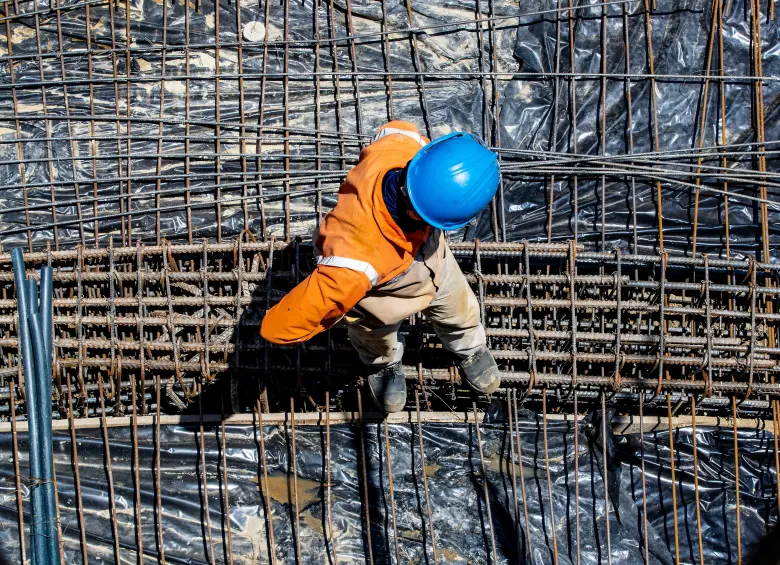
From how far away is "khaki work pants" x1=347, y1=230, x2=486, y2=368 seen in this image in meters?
4.12

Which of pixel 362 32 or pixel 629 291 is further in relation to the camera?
pixel 362 32

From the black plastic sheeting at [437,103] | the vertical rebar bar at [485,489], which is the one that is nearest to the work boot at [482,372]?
the vertical rebar bar at [485,489]

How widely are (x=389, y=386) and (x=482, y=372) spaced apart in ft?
2.01

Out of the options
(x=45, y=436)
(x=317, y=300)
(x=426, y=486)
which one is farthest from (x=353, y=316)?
(x=45, y=436)

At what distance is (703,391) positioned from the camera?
543 cm

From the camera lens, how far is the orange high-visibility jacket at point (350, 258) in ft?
11.8

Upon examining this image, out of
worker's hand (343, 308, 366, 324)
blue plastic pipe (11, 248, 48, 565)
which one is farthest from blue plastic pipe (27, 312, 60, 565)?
worker's hand (343, 308, 366, 324)

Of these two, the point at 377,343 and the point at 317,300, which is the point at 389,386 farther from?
the point at 317,300

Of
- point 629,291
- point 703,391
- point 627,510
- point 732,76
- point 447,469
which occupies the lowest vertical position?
point 627,510

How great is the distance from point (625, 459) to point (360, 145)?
9.71 ft

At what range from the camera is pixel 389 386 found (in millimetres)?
5234

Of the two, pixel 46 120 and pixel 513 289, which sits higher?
pixel 46 120

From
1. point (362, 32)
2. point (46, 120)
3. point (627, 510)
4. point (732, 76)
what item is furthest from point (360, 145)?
point (627, 510)

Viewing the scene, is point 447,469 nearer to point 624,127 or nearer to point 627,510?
point 627,510
